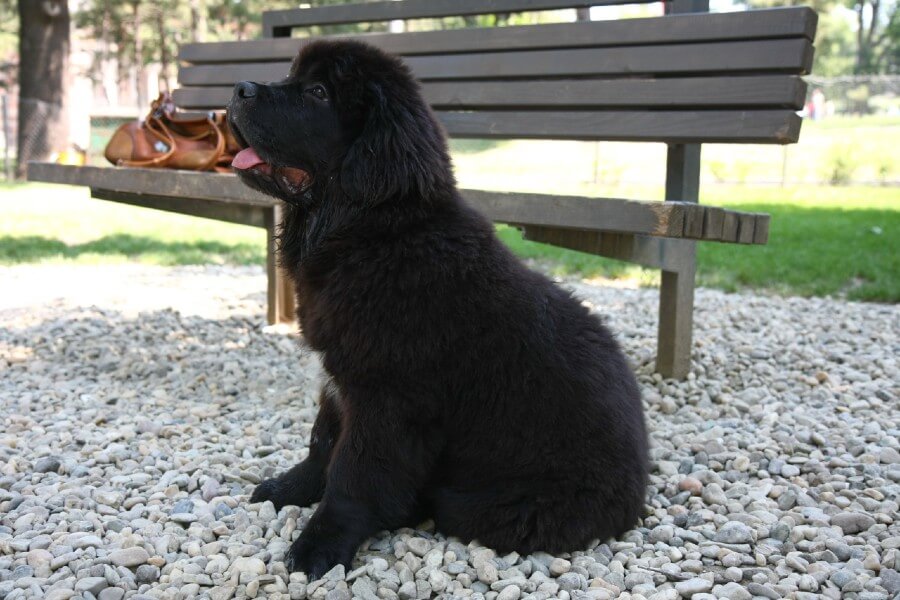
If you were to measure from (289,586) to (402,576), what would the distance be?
0.32 m

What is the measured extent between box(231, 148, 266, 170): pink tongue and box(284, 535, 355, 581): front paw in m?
1.17

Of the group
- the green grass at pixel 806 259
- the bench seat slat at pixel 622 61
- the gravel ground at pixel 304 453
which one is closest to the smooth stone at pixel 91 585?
the gravel ground at pixel 304 453

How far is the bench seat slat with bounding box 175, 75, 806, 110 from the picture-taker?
3891 mm

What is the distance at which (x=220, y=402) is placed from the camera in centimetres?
426

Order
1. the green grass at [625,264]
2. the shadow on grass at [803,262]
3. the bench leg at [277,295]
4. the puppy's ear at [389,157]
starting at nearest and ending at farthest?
the puppy's ear at [389,157] → the bench leg at [277,295] → the shadow on grass at [803,262] → the green grass at [625,264]

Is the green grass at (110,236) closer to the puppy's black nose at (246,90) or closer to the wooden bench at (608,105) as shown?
the wooden bench at (608,105)

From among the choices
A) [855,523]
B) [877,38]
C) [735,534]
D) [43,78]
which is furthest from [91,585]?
[877,38]

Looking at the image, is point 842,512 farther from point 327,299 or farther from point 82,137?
point 82,137

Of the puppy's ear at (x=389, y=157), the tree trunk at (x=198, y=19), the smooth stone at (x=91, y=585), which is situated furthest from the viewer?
the tree trunk at (x=198, y=19)

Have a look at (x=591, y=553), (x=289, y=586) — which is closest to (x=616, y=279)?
(x=591, y=553)

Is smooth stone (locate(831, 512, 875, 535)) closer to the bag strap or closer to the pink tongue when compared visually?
the pink tongue

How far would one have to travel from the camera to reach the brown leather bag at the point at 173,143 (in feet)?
16.4

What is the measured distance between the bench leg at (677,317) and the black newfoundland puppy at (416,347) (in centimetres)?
176

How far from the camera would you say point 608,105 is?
14.7 feet
